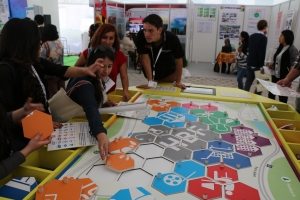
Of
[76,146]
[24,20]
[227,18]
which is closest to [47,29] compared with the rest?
[24,20]

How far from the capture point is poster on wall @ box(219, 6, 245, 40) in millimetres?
8281

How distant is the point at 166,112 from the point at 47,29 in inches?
97.3

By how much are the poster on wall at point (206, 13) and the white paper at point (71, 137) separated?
25.6 feet

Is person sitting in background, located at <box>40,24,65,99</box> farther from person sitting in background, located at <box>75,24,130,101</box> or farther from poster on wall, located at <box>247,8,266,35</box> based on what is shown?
poster on wall, located at <box>247,8,266,35</box>

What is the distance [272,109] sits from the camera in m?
2.07

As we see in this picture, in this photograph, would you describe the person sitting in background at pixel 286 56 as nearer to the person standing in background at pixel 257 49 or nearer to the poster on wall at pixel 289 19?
the person standing in background at pixel 257 49

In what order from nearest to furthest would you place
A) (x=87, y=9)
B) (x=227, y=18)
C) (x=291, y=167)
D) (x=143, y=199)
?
(x=143, y=199) < (x=291, y=167) < (x=227, y=18) < (x=87, y=9)

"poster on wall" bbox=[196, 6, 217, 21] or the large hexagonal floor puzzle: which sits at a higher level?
"poster on wall" bbox=[196, 6, 217, 21]

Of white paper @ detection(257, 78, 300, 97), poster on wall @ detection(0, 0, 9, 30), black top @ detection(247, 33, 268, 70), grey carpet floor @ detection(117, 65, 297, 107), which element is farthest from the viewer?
grey carpet floor @ detection(117, 65, 297, 107)

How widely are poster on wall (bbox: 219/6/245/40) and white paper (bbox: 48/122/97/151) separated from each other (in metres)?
7.87

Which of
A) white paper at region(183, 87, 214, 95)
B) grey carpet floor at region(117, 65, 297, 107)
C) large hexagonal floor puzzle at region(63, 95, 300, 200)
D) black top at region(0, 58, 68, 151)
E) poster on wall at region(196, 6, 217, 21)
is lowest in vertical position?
grey carpet floor at region(117, 65, 297, 107)

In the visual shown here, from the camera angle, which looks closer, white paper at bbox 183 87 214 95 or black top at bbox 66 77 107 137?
black top at bbox 66 77 107 137

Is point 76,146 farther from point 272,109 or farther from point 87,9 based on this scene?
point 87,9

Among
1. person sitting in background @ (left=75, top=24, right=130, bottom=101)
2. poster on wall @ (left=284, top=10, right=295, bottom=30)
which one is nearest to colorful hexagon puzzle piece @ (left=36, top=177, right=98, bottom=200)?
person sitting in background @ (left=75, top=24, right=130, bottom=101)
